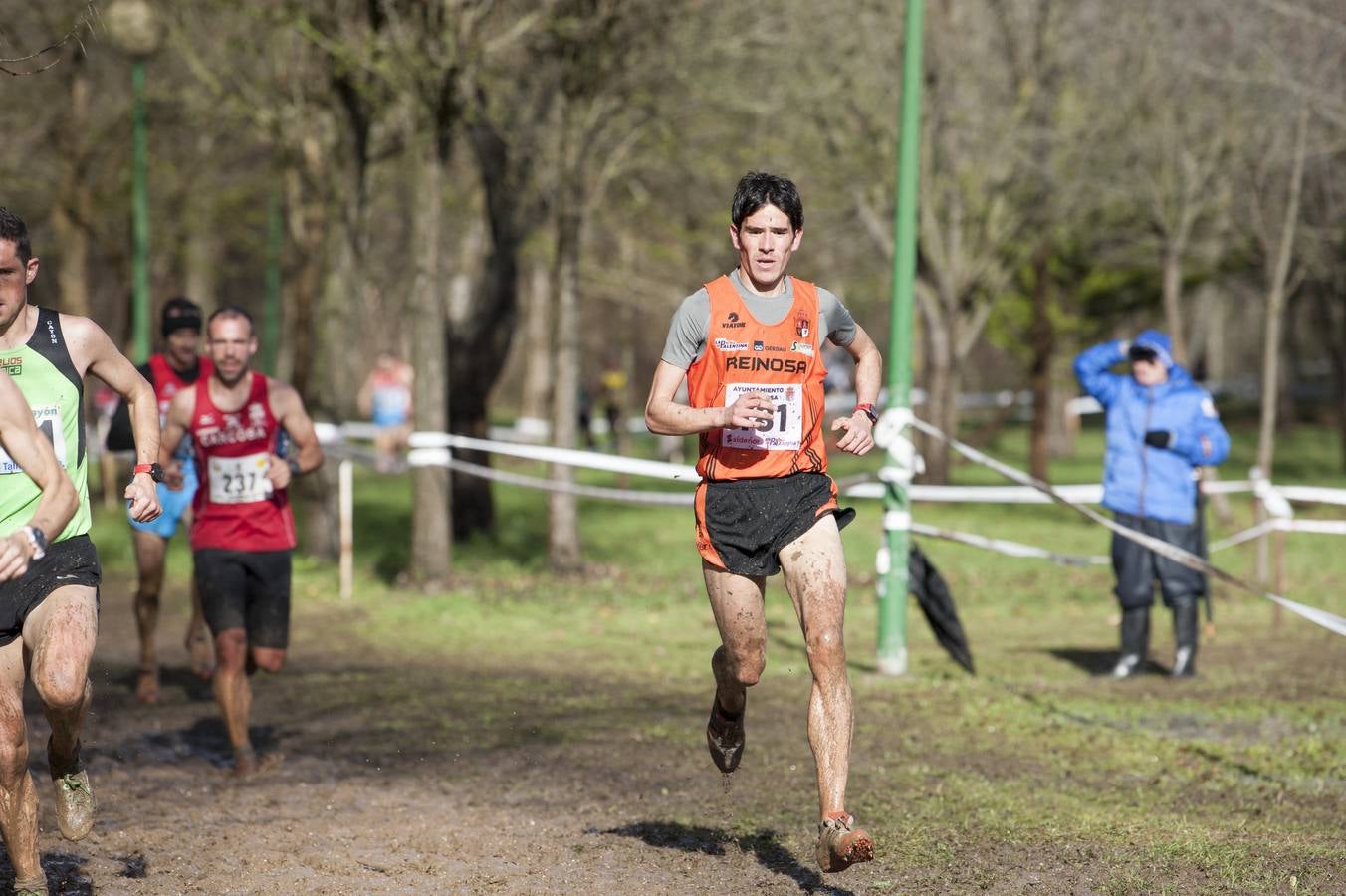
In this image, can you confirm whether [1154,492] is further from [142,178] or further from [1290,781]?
[142,178]

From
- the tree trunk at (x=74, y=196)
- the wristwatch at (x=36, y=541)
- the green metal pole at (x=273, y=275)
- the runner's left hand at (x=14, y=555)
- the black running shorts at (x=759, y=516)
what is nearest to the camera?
the runner's left hand at (x=14, y=555)

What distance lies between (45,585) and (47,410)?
53 cm

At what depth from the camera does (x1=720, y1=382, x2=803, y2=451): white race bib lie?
5230 millimetres

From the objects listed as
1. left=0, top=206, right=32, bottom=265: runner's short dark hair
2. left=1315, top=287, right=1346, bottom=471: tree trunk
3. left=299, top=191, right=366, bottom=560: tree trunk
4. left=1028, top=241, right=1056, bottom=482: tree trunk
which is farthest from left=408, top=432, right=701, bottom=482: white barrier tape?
left=1315, top=287, right=1346, bottom=471: tree trunk

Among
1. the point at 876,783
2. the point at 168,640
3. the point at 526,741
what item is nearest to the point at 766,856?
the point at 876,783

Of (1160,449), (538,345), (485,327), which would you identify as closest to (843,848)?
(1160,449)

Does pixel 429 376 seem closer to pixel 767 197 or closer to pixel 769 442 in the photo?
pixel 769 442

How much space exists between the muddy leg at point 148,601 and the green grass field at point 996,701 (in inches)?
76.0

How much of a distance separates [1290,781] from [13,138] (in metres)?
19.8

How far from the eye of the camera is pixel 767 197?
5.20m

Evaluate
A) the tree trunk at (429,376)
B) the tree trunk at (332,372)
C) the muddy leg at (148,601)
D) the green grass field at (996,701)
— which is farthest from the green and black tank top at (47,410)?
the tree trunk at (332,372)

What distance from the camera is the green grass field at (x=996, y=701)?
5.88m

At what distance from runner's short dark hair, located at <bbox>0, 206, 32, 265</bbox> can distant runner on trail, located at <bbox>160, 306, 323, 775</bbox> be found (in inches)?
99.6

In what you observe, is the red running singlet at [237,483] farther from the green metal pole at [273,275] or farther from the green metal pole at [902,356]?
the green metal pole at [273,275]
